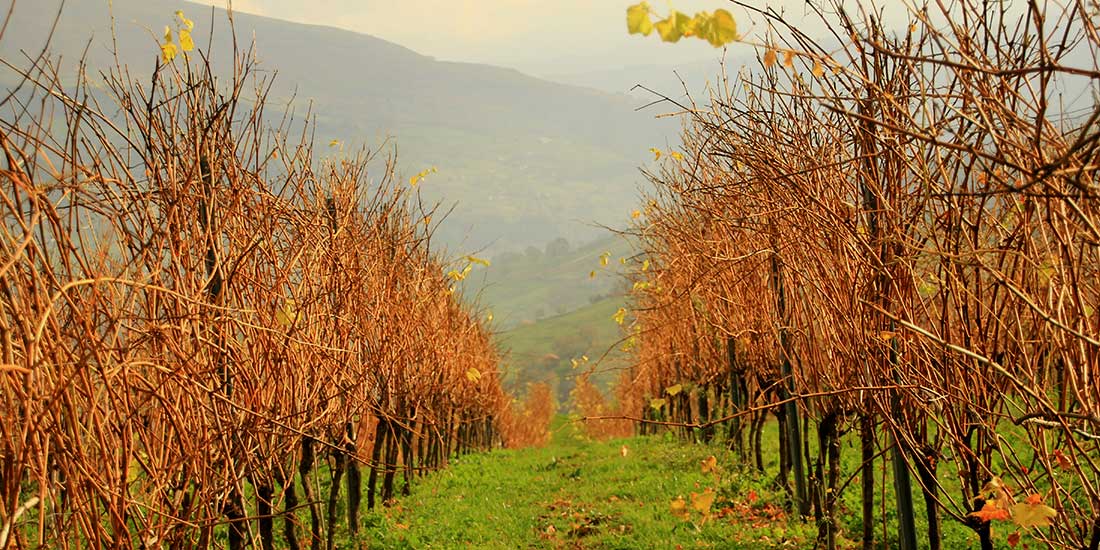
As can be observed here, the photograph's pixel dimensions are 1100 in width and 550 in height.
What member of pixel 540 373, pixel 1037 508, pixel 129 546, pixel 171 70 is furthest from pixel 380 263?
pixel 540 373

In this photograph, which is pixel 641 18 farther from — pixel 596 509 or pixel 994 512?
pixel 596 509

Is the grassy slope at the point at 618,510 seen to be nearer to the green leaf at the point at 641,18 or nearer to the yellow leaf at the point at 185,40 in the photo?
the yellow leaf at the point at 185,40

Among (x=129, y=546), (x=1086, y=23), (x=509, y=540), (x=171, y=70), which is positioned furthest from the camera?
(x=509, y=540)

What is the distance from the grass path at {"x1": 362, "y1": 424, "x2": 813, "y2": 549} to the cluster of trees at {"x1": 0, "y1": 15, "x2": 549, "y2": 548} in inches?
93.5

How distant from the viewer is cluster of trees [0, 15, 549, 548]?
237cm

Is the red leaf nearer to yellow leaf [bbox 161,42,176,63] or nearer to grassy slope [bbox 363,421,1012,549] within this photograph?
grassy slope [bbox 363,421,1012,549]

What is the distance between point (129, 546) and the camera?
2.72m

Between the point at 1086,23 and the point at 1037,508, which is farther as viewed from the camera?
the point at 1037,508

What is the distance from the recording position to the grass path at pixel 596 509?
8617mm

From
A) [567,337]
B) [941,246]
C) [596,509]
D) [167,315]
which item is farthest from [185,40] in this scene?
[567,337]

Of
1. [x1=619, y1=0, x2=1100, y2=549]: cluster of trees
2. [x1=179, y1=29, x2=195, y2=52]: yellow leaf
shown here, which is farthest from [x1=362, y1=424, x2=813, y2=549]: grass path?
[x1=179, y1=29, x2=195, y2=52]: yellow leaf

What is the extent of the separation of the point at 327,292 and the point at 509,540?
18.3ft

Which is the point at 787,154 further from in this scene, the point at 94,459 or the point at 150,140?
the point at 94,459

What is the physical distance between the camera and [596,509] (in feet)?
37.6
